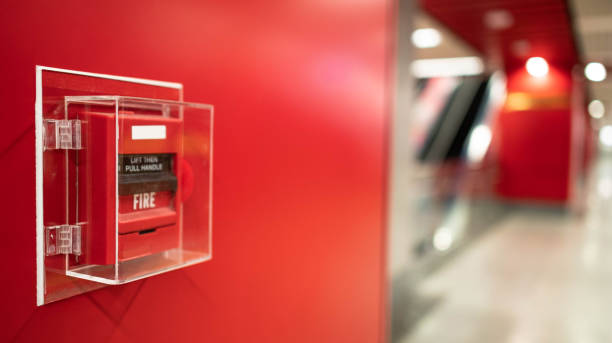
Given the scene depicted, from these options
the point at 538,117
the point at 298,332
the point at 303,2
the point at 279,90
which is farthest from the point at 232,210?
the point at 538,117

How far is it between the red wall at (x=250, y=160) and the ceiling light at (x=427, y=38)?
7.91 meters

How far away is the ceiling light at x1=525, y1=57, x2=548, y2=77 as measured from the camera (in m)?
10.5

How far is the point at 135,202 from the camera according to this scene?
1.19 meters

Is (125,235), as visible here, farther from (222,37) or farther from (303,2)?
(303,2)

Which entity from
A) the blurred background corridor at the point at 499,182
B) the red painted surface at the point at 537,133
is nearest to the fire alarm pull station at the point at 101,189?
the blurred background corridor at the point at 499,182

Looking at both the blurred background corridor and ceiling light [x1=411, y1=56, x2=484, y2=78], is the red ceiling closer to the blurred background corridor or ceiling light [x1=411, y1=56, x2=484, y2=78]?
the blurred background corridor

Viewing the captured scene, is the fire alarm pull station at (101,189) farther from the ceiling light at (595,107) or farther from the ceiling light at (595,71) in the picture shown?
the ceiling light at (595,107)

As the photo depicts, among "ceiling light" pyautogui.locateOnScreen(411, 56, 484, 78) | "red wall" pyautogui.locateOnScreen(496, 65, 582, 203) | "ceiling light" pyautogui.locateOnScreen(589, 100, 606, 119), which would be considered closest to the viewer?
"red wall" pyautogui.locateOnScreen(496, 65, 582, 203)

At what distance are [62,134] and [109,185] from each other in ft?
0.48

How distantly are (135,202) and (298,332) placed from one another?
3.77 feet

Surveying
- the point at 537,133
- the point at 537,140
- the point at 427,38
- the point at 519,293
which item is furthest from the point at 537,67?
the point at 519,293

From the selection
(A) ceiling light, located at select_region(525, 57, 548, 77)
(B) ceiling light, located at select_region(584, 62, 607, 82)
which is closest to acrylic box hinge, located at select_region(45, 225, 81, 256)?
(A) ceiling light, located at select_region(525, 57, 548, 77)

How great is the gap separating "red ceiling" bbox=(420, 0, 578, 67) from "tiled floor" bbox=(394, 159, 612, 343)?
120 inches

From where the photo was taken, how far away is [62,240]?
3.74 ft
